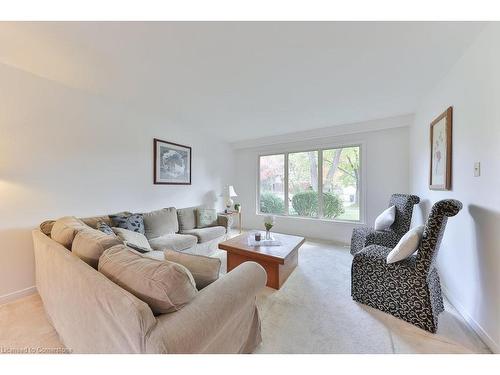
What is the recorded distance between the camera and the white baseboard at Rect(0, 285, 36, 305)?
1.96m

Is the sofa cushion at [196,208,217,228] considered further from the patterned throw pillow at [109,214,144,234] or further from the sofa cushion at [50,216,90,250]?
the sofa cushion at [50,216,90,250]

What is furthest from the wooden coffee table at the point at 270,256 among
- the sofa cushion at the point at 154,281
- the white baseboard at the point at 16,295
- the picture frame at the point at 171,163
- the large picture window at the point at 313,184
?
the white baseboard at the point at 16,295

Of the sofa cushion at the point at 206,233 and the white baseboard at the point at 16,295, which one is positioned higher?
the sofa cushion at the point at 206,233

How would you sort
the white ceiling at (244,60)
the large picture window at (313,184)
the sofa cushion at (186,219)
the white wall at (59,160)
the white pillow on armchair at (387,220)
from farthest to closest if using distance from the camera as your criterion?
the large picture window at (313,184)
the sofa cushion at (186,219)
the white pillow on armchair at (387,220)
the white wall at (59,160)
the white ceiling at (244,60)

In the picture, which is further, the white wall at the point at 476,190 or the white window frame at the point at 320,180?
the white window frame at the point at 320,180

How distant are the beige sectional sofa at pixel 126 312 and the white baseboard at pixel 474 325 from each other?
159 cm

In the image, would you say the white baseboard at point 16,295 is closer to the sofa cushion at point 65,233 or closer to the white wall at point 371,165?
the sofa cushion at point 65,233

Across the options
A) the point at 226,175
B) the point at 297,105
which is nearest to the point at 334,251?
the point at 297,105

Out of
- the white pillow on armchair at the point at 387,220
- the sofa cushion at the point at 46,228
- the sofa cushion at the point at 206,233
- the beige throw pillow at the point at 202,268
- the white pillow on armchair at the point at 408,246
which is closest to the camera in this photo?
the beige throw pillow at the point at 202,268

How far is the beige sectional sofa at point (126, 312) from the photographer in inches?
29.8

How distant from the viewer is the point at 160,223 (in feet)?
9.56

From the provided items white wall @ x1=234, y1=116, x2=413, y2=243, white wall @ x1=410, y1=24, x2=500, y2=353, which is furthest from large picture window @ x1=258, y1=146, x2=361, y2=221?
white wall @ x1=410, y1=24, x2=500, y2=353

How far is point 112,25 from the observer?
1449 millimetres
